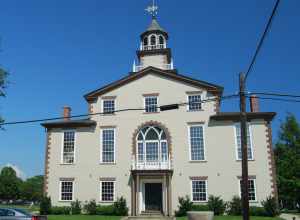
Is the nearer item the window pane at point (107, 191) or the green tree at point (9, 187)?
the window pane at point (107, 191)

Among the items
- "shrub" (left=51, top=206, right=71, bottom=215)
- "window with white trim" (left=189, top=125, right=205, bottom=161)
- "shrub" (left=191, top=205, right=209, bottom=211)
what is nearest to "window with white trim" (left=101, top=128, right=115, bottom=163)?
"shrub" (left=51, top=206, right=71, bottom=215)

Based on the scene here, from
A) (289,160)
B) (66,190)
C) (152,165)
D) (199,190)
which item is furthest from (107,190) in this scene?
(289,160)

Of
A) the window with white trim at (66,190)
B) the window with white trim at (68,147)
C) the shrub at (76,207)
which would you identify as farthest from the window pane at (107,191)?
the window with white trim at (68,147)

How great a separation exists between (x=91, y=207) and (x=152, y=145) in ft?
25.7

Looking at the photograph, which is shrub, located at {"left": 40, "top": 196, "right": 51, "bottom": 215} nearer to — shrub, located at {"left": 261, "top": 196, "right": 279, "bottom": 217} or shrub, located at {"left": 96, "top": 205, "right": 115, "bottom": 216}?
shrub, located at {"left": 96, "top": 205, "right": 115, "bottom": 216}

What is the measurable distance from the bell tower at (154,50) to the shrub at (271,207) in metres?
17.1

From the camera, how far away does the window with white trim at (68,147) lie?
33.6 metres

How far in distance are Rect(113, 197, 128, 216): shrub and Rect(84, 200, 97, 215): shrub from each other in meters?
1.90

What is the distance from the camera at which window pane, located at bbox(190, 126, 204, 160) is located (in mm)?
31438

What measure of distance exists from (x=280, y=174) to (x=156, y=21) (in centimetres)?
2650

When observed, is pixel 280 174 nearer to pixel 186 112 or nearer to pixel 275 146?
pixel 275 146

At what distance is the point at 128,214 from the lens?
3097 cm

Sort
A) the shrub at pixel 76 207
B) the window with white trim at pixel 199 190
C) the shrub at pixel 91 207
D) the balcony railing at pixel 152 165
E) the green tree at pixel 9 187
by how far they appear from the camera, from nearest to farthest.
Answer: the window with white trim at pixel 199 190 < the balcony railing at pixel 152 165 < the shrub at pixel 91 207 < the shrub at pixel 76 207 < the green tree at pixel 9 187

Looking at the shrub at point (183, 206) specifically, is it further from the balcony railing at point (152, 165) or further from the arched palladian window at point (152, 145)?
the arched palladian window at point (152, 145)
